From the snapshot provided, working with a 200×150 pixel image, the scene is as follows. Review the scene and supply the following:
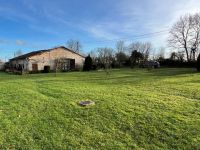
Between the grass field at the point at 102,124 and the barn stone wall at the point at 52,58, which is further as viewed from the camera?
the barn stone wall at the point at 52,58

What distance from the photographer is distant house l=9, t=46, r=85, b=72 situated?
1426 inches

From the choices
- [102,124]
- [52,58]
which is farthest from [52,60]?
[102,124]

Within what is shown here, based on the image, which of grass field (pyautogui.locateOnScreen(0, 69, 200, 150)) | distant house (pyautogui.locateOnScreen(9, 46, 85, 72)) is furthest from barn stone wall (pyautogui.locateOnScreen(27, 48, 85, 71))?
grass field (pyautogui.locateOnScreen(0, 69, 200, 150))

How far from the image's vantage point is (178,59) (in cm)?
4734

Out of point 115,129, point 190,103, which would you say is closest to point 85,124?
point 115,129

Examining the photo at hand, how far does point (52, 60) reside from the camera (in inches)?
1512

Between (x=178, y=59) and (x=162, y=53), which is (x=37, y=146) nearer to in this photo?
(x=178, y=59)

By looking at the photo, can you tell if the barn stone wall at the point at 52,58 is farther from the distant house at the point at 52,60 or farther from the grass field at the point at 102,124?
the grass field at the point at 102,124

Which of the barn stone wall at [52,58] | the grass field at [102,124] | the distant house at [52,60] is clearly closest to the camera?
the grass field at [102,124]

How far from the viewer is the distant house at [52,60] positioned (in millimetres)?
36219

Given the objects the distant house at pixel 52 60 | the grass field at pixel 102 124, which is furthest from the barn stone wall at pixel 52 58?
the grass field at pixel 102 124

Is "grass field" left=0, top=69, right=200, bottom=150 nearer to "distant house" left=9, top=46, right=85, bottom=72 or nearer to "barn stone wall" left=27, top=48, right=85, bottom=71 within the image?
"distant house" left=9, top=46, right=85, bottom=72

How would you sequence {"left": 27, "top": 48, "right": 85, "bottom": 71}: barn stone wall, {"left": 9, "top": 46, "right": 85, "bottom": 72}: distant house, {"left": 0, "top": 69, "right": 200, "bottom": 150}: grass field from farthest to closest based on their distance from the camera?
{"left": 27, "top": 48, "right": 85, "bottom": 71}: barn stone wall
{"left": 9, "top": 46, "right": 85, "bottom": 72}: distant house
{"left": 0, "top": 69, "right": 200, "bottom": 150}: grass field

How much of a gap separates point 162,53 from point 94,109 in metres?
55.4
